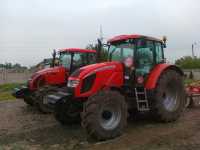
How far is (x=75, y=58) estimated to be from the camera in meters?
14.6

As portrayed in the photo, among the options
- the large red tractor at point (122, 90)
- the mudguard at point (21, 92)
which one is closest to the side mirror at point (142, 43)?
the large red tractor at point (122, 90)

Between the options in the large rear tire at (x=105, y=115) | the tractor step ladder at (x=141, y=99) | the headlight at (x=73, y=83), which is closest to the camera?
the large rear tire at (x=105, y=115)

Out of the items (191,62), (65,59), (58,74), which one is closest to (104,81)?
(58,74)

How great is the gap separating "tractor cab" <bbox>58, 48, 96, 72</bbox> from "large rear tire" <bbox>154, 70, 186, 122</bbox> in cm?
417

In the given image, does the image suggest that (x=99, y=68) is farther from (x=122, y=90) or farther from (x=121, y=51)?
(x=121, y=51)

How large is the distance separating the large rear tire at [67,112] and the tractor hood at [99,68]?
2.71 feet

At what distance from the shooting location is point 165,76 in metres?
10.6

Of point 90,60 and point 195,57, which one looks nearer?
point 90,60

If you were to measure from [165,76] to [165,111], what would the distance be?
947mm

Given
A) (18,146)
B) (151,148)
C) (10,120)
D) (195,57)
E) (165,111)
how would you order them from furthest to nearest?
(195,57), (10,120), (165,111), (18,146), (151,148)

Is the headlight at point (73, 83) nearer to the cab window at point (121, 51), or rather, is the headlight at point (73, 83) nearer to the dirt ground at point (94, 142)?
the dirt ground at point (94, 142)

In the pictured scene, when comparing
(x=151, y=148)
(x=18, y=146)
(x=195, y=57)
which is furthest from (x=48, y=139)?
(x=195, y=57)

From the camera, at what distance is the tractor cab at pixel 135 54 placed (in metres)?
10.2

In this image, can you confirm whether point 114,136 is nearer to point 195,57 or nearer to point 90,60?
point 90,60
